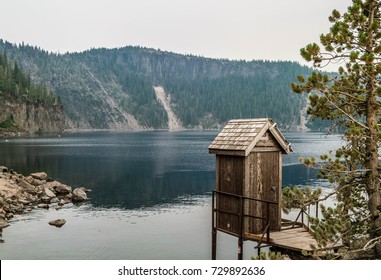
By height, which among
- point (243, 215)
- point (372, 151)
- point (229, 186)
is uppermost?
point (372, 151)

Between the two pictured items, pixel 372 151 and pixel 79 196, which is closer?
pixel 372 151

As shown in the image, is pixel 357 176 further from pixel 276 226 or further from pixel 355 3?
pixel 276 226

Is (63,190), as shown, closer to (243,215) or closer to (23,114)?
(243,215)

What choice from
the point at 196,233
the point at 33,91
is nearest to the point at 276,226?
the point at 196,233

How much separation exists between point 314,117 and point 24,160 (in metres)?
72.7

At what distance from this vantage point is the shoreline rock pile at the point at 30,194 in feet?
128

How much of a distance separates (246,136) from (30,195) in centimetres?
3297

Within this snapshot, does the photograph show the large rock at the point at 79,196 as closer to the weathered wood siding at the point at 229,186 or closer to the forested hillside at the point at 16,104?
the weathered wood siding at the point at 229,186

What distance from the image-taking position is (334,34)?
41.4ft

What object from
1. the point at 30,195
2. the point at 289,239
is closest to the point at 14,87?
the point at 30,195

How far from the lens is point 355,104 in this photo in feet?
42.5

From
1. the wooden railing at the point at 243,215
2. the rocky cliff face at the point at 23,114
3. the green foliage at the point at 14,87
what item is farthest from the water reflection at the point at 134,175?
the green foliage at the point at 14,87

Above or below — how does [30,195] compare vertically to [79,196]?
above

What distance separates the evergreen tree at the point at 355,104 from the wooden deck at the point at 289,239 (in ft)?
13.9
